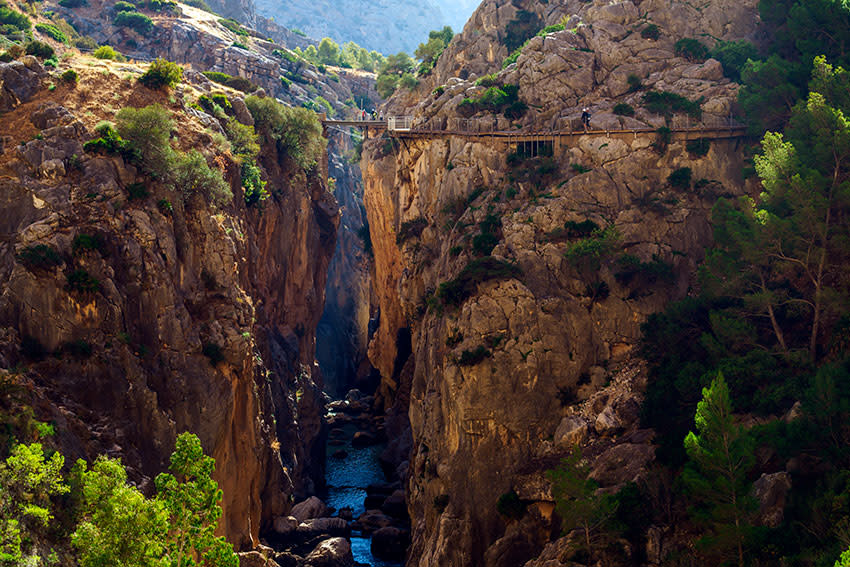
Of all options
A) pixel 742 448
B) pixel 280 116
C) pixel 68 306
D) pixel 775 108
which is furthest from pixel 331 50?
pixel 742 448

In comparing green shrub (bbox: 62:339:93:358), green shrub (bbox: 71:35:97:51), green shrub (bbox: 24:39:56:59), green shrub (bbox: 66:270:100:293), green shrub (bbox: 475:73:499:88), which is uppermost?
green shrub (bbox: 71:35:97:51)

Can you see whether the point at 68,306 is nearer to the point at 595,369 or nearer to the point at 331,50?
the point at 595,369

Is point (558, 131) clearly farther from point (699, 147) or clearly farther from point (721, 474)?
point (721, 474)

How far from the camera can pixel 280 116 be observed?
235 feet

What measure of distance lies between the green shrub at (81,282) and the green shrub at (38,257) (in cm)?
100

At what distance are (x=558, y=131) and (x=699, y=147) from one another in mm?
11138

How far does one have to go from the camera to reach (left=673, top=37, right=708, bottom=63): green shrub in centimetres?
6575

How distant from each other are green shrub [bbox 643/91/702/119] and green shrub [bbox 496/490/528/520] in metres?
33.7

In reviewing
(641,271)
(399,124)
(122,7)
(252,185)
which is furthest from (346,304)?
(641,271)

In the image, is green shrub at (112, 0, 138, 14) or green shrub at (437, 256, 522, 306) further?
green shrub at (112, 0, 138, 14)

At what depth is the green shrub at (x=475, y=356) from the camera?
5159cm

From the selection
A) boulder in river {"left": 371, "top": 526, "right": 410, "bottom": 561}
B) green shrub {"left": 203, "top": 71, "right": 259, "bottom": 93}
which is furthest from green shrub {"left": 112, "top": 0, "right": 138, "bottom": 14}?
boulder in river {"left": 371, "top": 526, "right": 410, "bottom": 561}

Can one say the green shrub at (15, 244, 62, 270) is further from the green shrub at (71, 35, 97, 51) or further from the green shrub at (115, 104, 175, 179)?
the green shrub at (71, 35, 97, 51)

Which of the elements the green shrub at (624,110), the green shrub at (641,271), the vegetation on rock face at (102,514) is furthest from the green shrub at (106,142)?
the green shrub at (624,110)
